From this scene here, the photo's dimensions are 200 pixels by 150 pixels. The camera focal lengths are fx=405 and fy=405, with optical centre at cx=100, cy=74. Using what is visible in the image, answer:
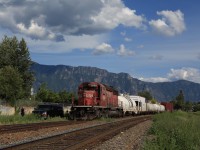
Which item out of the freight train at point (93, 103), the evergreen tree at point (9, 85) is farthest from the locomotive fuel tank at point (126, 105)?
the evergreen tree at point (9, 85)

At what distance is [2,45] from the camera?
314ft

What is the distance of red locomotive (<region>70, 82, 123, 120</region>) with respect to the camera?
1609 inches

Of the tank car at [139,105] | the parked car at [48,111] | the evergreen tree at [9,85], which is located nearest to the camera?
the parked car at [48,111]

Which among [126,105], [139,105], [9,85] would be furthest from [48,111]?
[139,105]

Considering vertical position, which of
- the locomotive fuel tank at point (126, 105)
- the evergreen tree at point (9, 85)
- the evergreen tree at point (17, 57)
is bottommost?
the locomotive fuel tank at point (126, 105)

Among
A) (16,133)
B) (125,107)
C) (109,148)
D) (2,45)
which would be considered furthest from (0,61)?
(109,148)

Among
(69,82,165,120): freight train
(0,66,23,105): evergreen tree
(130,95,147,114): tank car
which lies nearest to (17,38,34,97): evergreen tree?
(0,66,23,105): evergreen tree

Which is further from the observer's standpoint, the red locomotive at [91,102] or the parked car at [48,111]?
the parked car at [48,111]

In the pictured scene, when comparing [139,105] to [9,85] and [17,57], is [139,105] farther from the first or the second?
[17,57]

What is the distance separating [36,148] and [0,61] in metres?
81.3

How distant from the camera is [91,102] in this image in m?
42.4

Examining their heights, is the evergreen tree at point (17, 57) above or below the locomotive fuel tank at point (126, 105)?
above

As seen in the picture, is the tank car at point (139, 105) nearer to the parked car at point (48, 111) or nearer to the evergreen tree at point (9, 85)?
the evergreen tree at point (9, 85)

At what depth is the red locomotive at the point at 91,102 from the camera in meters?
40.9
